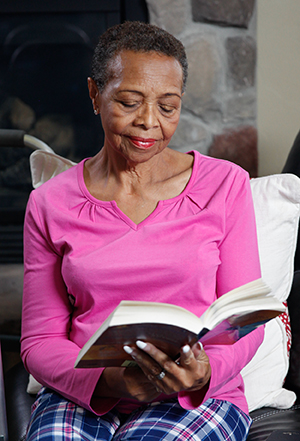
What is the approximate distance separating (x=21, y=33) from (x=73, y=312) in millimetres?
1408

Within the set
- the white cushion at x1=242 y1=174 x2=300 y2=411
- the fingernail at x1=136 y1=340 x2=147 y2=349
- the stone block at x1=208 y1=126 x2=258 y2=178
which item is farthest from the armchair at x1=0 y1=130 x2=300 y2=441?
the stone block at x1=208 y1=126 x2=258 y2=178

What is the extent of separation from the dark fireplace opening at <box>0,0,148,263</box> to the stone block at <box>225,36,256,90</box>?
436 millimetres

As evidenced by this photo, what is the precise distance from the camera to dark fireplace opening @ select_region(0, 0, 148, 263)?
2.02m

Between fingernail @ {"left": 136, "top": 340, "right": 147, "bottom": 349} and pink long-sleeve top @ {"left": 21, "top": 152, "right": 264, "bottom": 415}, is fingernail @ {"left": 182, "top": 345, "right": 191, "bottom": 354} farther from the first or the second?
pink long-sleeve top @ {"left": 21, "top": 152, "right": 264, "bottom": 415}

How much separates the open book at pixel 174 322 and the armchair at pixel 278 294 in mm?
466

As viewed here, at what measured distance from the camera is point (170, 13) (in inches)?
74.5

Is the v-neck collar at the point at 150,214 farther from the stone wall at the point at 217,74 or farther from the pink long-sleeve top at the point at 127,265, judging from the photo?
the stone wall at the point at 217,74

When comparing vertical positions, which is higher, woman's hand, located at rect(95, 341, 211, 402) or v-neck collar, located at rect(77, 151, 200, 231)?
v-neck collar, located at rect(77, 151, 200, 231)

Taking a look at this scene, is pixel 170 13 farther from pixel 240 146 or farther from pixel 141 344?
pixel 141 344

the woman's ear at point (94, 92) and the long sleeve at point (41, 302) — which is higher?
the woman's ear at point (94, 92)

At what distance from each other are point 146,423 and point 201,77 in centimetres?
138

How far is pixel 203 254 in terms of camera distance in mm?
982

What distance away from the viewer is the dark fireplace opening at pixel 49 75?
2.02m

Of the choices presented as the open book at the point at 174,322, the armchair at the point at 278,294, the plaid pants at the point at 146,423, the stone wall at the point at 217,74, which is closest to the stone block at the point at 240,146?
the stone wall at the point at 217,74
